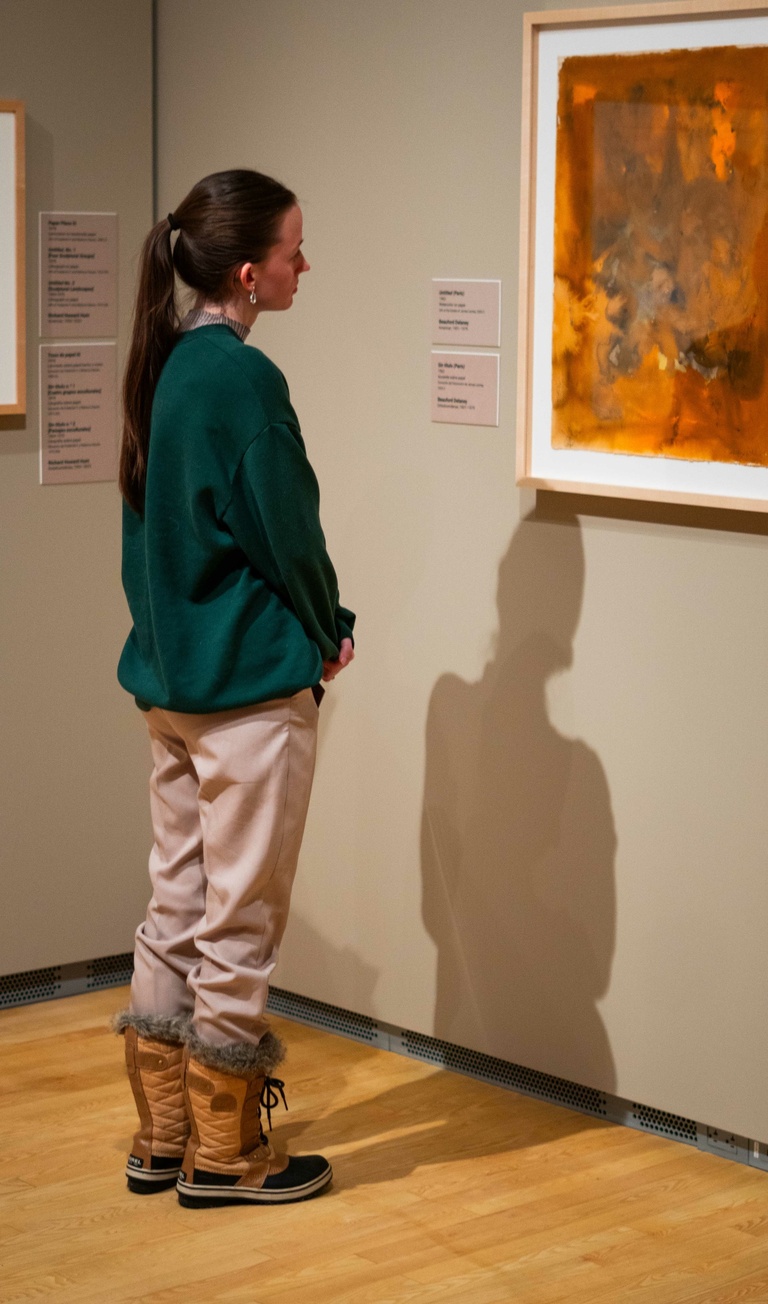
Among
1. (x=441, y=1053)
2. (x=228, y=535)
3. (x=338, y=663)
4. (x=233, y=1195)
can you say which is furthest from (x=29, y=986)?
(x=228, y=535)

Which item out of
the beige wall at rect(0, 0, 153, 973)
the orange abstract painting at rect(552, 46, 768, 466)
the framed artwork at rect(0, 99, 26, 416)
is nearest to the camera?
the orange abstract painting at rect(552, 46, 768, 466)

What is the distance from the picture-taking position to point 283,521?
2822mm

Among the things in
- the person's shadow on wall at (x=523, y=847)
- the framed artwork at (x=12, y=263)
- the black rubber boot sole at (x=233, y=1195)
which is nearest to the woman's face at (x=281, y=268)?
the person's shadow on wall at (x=523, y=847)

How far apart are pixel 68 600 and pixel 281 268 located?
1428 mm

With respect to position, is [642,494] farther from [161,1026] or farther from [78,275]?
[78,275]

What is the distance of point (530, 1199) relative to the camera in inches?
122

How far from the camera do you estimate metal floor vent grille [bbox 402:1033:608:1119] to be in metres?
3.54

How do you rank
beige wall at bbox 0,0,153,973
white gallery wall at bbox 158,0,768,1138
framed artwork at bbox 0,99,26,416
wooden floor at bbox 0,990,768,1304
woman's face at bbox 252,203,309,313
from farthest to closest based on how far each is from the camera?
→ beige wall at bbox 0,0,153,973 < framed artwork at bbox 0,99,26,416 < white gallery wall at bbox 158,0,768,1138 < woman's face at bbox 252,203,309,313 < wooden floor at bbox 0,990,768,1304

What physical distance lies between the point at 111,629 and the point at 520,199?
1.47m

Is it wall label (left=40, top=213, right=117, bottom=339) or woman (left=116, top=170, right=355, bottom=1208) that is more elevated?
wall label (left=40, top=213, right=117, bottom=339)

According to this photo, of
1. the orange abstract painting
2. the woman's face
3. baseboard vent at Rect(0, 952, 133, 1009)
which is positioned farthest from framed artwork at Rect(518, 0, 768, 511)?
baseboard vent at Rect(0, 952, 133, 1009)

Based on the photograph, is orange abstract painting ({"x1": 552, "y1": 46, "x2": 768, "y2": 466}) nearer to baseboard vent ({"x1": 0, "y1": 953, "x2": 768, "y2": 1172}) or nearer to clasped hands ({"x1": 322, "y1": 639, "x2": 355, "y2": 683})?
clasped hands ({"x1": 322, "y1": 639, "x2": 355, "y2": 683})

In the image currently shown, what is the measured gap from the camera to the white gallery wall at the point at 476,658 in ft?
10.7

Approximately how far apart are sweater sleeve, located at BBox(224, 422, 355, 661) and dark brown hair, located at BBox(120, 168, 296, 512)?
229 mm
